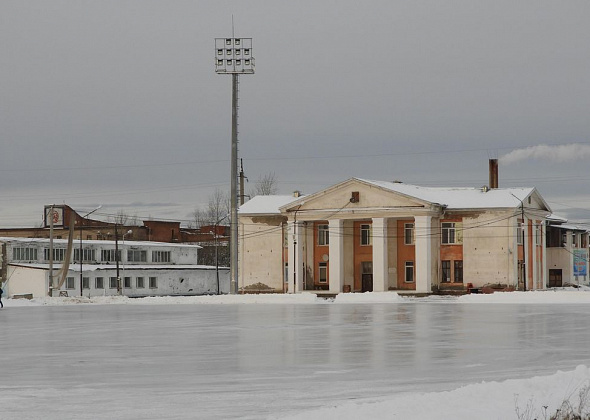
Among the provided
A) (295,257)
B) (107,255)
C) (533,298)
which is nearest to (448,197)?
(295,257)

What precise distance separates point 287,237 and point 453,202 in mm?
14981

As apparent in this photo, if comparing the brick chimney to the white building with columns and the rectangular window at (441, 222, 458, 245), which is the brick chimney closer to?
the white building with columns

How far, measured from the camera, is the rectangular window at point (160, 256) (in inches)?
4011

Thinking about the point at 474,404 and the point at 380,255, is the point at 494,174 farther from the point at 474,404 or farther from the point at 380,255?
the point at 474,404

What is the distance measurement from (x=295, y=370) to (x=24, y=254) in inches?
3028

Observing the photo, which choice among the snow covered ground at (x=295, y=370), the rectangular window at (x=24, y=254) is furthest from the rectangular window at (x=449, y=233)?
the snow covered ground at (x=295, y=370)

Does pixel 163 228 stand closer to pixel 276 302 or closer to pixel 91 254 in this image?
pixel 91 254

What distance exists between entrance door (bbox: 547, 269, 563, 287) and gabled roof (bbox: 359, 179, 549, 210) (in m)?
12.4

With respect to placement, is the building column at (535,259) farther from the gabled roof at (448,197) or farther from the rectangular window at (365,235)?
the rectangular window at (365,235)

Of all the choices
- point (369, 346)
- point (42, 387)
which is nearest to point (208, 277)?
point (369, 346)

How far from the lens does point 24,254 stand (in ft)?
291

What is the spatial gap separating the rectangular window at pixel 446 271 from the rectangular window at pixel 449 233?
175 cm

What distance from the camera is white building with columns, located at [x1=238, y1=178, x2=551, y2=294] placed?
74750 mm

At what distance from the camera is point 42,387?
1436 centimetres
